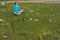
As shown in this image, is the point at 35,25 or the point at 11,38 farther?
the point at 35,25

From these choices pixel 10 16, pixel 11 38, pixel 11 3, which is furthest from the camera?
pixel 11 3

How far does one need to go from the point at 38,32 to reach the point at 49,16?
1300 millimetres

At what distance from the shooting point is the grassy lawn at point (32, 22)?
6.38 m

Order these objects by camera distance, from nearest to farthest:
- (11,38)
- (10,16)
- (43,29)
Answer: (11,38) < (43,29) < (10,16)

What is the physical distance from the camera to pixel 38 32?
258 inches

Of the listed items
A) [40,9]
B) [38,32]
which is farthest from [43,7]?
[38,32]

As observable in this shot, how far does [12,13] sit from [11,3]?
1177 mm

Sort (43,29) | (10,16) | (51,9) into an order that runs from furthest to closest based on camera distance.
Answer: (51,9), (10,16), (43,29)

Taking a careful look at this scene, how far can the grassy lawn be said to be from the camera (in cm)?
638

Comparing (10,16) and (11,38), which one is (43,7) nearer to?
(10,16)

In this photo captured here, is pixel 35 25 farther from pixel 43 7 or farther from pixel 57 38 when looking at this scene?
pixel 43 7

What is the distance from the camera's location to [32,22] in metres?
7.16

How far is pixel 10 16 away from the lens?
302 inches

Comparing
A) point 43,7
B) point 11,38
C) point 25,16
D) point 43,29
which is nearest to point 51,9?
point 43,7
